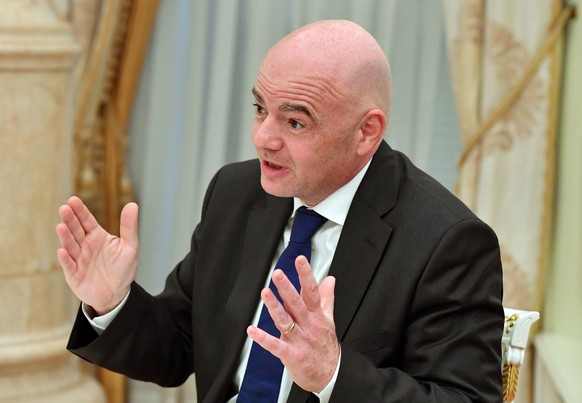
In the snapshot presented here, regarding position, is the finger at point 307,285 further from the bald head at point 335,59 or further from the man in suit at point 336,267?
the bald head at point 335,59

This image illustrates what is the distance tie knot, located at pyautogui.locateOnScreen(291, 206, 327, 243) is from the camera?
2754 millimetres

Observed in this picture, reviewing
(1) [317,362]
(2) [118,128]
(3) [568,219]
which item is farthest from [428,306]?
(2) [118,128]

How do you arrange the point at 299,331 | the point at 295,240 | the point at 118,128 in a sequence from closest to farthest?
1. the point at 299,331
2. the point at 295,240
3. the point at 118,128

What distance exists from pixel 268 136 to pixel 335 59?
0.77ft

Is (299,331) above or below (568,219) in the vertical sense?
above

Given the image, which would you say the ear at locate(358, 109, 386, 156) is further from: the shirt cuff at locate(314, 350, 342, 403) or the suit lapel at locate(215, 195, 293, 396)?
the shirt cuff at locate(314, 350, 342, 403)

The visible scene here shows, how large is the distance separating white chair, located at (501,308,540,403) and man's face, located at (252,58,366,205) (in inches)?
23.0

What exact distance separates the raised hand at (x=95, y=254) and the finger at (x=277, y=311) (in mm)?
578

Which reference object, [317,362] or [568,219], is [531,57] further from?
[317,362]

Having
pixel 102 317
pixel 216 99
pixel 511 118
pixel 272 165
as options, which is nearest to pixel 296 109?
pixel 272 165

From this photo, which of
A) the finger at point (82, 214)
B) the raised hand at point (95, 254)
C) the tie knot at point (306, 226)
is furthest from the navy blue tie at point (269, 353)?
the finger at point (82, 214)

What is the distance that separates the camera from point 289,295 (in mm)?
2184

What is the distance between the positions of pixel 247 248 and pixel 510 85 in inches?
74.3

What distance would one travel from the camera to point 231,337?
9.18 ft
